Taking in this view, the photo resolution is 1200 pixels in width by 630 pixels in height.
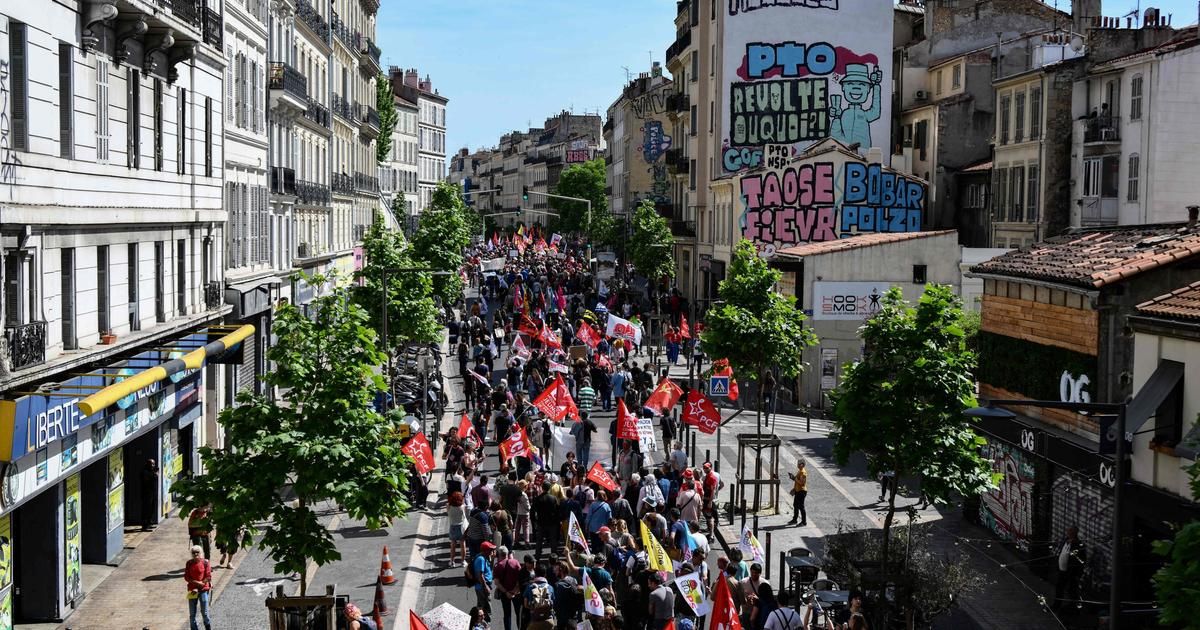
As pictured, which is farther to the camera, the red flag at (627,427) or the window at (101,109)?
the red flag at (627,427)

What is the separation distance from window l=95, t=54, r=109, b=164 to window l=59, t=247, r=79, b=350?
1.81 m

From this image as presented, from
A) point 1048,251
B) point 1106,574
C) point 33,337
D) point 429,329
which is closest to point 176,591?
point 33,337

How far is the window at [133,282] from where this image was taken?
25328mm

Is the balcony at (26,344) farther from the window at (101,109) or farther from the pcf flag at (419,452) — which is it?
the pcf flag at (419,452)

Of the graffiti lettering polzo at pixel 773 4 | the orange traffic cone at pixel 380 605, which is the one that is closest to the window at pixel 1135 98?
the graffiti lettering polzo at pixel 773 4

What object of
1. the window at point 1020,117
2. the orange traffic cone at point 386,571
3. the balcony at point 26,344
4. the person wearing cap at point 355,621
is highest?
the window at point 1020,117

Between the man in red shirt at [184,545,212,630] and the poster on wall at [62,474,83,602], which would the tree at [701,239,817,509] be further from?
the poster on wall at [62,474,83,602]

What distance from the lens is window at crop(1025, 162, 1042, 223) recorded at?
156 ft

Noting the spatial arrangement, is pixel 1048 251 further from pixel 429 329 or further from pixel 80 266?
pixel 429 329

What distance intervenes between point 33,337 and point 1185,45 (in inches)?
1329

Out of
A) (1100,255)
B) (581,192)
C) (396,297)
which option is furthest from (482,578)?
(581,192)

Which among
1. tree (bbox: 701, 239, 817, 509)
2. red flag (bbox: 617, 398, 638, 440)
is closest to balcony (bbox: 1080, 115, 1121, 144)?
tree (bbox: 701, 239, 817, 509)

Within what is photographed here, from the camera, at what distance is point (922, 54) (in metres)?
63.0

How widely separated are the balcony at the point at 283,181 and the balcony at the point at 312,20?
5754 mm
